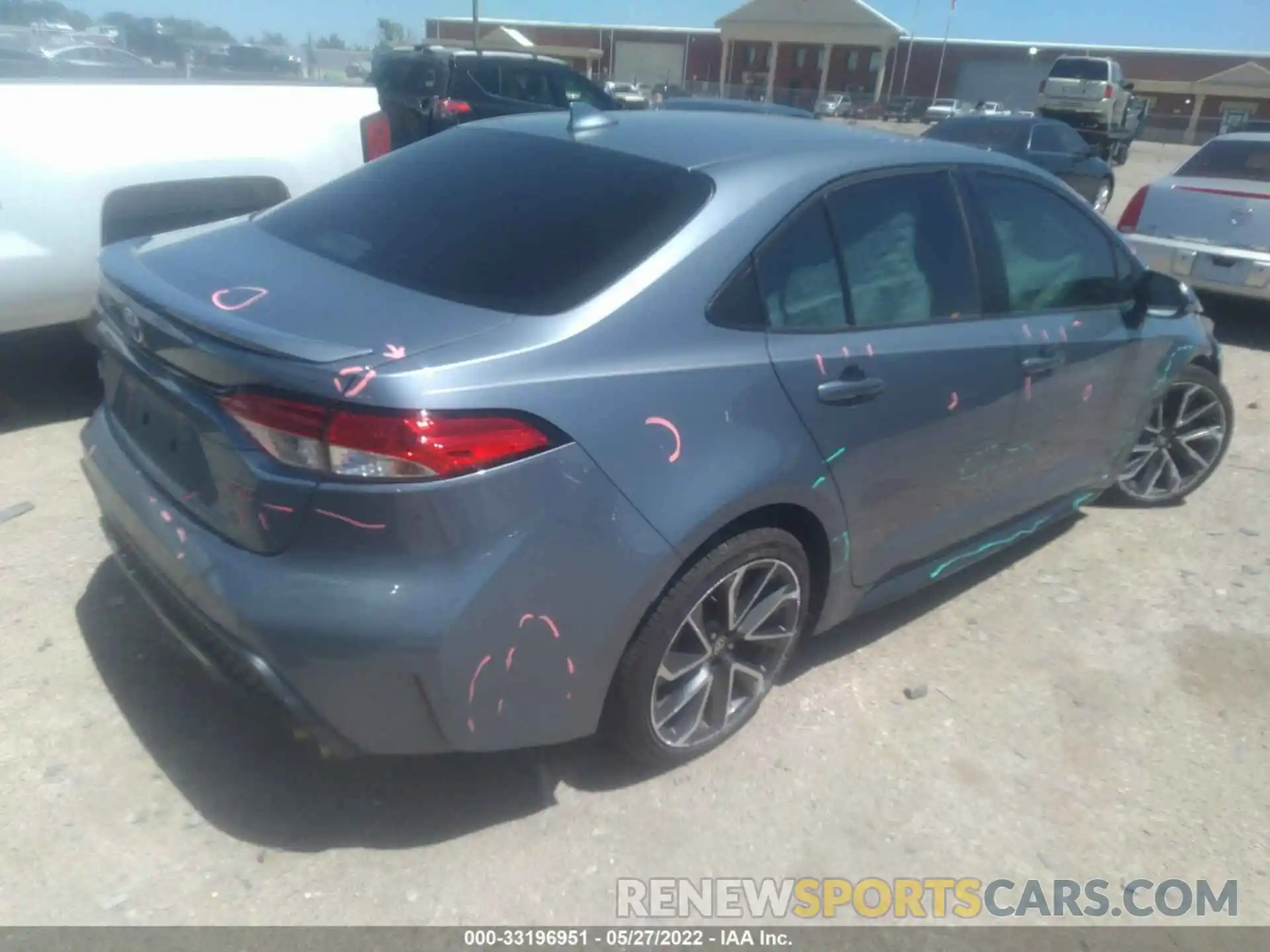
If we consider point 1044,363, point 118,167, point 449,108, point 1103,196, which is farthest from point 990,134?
point 118,167

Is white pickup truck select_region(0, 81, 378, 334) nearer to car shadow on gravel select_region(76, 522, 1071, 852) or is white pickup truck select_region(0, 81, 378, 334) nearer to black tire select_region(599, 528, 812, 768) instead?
car shadow on gravel select_region(76, 522, 1071, 852)

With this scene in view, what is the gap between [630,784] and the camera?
273cm

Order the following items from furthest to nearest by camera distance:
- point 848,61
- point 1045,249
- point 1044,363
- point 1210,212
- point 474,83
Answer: point 848,61, point 474,83, point 1210,212, point 1045,249, point 1044,363

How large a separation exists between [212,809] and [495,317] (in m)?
1.42

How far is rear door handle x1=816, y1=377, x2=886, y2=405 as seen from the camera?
8.68 feet

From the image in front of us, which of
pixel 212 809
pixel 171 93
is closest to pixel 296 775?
pixel 212 809

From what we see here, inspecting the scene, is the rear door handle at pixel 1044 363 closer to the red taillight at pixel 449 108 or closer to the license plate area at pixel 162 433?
the license plate area at pixel 162 433

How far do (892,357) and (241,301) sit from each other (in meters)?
1.70

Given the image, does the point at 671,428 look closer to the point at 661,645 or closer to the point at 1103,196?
the point at 661,645

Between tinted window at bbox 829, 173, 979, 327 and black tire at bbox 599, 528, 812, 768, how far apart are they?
2.23 ft

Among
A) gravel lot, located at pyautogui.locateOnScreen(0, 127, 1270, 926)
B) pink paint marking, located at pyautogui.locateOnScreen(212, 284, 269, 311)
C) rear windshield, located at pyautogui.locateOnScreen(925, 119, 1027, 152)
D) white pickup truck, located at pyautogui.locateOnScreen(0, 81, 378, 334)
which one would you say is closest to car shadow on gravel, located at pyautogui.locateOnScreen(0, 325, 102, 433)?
white pickup truck, located at pyautogui.locateOnScreen(0, 81, 378, 334)

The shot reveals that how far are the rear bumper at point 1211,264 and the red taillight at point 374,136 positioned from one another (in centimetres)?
512

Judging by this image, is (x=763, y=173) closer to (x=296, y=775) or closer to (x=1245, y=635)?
(x=296, y=775)

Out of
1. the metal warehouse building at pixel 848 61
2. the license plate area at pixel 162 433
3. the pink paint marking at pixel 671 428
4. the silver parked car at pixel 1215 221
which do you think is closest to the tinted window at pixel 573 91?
the silver parked car at pixel 1215 221
